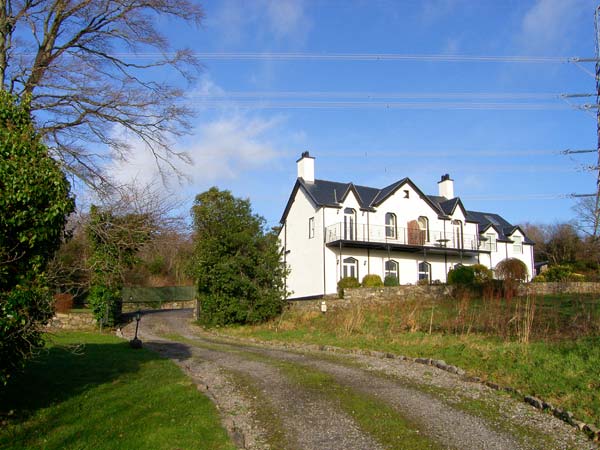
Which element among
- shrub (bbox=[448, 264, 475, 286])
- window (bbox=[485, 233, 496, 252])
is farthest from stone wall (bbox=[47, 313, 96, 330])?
window (bbox=[485, 233, 496, 252])

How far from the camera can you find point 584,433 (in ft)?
24.1

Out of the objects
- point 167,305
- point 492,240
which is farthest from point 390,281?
point 167,305

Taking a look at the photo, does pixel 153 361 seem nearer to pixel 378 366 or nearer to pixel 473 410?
pixel 378 366

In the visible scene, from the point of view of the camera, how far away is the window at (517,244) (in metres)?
42.4

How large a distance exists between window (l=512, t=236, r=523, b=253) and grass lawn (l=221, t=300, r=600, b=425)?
83.7 feet

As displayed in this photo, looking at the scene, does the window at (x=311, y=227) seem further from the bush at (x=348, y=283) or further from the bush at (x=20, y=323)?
the bush at (x=20, y=323)

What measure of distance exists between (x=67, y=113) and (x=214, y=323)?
14103 mm

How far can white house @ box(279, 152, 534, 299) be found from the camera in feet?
104

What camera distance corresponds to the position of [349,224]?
32.2 m

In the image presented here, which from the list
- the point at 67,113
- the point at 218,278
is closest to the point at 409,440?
the point at 67,113

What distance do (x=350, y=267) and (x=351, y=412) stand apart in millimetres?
23603

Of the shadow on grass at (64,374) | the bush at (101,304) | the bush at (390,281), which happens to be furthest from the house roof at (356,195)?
the shadow on grass at (64,374)

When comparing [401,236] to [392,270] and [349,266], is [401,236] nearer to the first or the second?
[392,270]

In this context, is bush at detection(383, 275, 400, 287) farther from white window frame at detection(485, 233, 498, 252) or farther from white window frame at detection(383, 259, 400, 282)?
white window frame at detection(485, 233, 498, 252)
